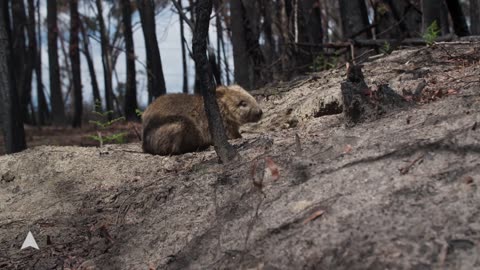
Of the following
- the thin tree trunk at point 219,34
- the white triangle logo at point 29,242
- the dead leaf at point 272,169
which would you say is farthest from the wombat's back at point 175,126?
the thin tree trunk at point 219,34

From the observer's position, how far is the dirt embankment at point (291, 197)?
108 inches

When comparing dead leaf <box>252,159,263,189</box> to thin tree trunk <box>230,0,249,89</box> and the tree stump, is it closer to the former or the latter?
the tree stump

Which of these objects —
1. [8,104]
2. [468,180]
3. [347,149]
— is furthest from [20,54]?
[468,180]

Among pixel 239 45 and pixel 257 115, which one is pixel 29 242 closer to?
pixel 257 115

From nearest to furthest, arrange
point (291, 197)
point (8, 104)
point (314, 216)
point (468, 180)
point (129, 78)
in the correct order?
point (468, 180), point (314, 216), point (291, 197), point (8, 104), point (129, 78)

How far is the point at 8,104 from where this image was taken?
747 cm

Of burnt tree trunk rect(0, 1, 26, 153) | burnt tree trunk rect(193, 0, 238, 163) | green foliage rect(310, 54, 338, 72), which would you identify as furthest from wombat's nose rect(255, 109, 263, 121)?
burnt tree trunk rect(0, 1, 26, 153)

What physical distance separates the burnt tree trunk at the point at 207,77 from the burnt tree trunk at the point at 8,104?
13.5 feet

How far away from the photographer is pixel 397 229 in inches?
107

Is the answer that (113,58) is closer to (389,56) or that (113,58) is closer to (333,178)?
(389,56)

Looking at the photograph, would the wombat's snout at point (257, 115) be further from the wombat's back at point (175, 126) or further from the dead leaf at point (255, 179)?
the dead leaf at point (255, 179)

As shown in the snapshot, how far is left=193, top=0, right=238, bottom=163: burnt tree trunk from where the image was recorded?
4383mm

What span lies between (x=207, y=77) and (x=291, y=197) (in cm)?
150

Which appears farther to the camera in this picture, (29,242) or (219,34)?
(219,34)
